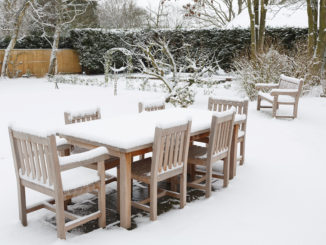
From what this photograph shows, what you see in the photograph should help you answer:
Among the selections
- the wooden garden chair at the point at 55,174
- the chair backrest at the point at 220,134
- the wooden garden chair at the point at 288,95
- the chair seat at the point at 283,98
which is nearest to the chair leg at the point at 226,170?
the chair backrest at the point at 220,134

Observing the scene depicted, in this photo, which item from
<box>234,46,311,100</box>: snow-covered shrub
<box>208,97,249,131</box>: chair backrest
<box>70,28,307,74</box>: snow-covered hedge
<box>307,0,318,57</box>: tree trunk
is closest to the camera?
<box>208,97,249,131</box>: chair backrest

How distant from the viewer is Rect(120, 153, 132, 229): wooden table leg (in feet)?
10.8

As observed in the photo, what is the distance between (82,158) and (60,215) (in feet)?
1.62

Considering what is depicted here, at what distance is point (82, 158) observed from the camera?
3.11 metres

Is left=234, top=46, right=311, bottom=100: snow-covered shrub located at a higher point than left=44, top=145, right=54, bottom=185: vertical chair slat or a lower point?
higher

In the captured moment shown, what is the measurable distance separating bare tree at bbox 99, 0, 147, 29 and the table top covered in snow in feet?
83.5

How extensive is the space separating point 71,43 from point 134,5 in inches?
590

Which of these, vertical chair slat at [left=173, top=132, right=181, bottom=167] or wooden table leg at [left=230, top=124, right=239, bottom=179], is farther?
wooden table leg at [left=230, top=124, right=239, bottom=179]

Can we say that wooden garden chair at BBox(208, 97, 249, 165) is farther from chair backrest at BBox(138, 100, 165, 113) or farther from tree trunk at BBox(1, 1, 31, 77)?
tree trunk at BBox(1, 1, 31, 77)

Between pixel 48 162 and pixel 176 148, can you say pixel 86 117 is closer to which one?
pixel 176 148

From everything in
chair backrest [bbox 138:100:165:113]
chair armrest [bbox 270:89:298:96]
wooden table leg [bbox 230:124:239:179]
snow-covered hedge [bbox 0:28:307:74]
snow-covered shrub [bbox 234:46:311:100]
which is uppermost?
snow-covered hedge [bbox 0:28:307:74]

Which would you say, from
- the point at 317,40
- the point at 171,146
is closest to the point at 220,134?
the point at 171,146

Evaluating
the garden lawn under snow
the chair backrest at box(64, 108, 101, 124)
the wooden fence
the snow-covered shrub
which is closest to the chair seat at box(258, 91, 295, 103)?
the garden lawn under snow

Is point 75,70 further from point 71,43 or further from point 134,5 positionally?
point 134,5
